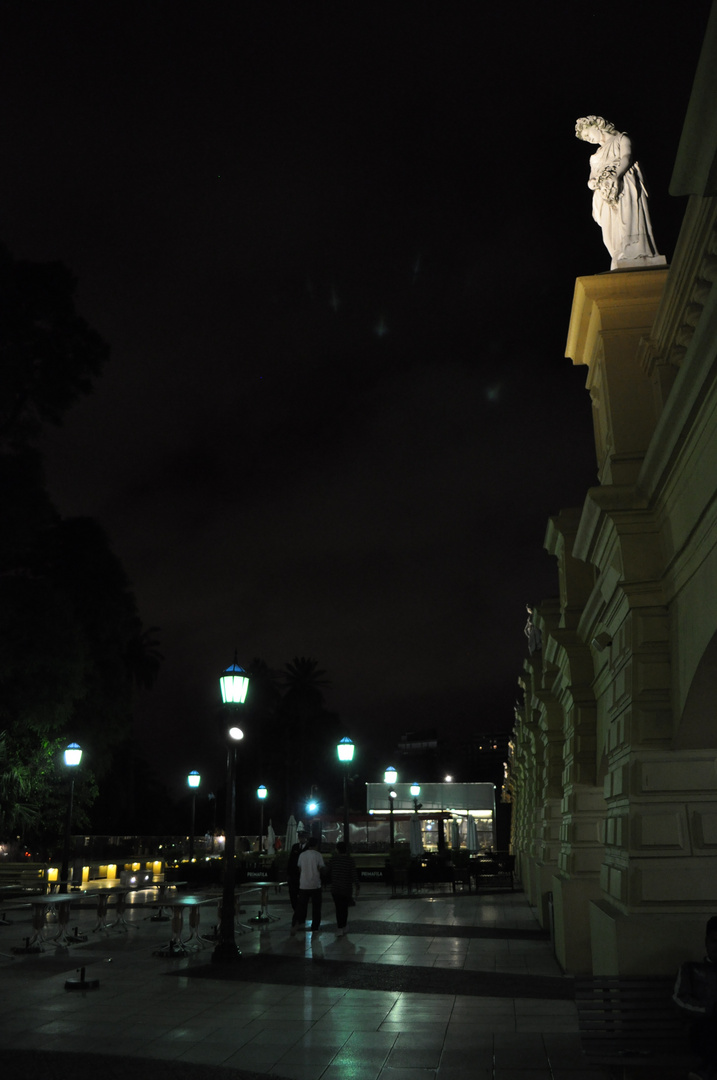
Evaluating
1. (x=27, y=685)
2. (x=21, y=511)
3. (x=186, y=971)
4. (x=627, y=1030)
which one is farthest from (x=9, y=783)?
(x=627, y=1030)

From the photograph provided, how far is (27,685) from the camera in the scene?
24.4 metres

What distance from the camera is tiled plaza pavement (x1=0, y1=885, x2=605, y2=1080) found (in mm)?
6980

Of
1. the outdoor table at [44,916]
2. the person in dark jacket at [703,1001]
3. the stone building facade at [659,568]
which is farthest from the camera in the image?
the outdoor table at [44,916]

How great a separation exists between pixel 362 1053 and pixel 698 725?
12.6ft

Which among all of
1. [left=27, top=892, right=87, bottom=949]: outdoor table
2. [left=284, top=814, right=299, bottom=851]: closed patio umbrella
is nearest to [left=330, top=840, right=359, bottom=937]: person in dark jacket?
[left=27, top=892, right=87, bottom=949]: outdoor table

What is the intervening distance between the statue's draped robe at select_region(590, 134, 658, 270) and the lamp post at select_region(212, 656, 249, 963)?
758 centimetres

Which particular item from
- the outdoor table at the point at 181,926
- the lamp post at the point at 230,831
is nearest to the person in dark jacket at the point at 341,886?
the outdoor table at the point at 181,926

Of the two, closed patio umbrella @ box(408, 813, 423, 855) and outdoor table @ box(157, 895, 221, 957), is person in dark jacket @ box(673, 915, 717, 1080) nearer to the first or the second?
outdoor table @ box(157, 895, 221, 957)

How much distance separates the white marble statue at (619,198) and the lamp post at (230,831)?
760 centimetres

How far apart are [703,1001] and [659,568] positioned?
3305 millimetres

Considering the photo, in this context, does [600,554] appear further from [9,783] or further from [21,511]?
[9,783]

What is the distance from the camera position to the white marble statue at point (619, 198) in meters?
9.96

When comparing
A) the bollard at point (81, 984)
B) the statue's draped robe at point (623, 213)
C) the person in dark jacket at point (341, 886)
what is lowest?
the bollard at point (81, 984)

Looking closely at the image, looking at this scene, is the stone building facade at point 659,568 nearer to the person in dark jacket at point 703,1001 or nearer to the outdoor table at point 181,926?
the person in dark jacket at point 703,1001
